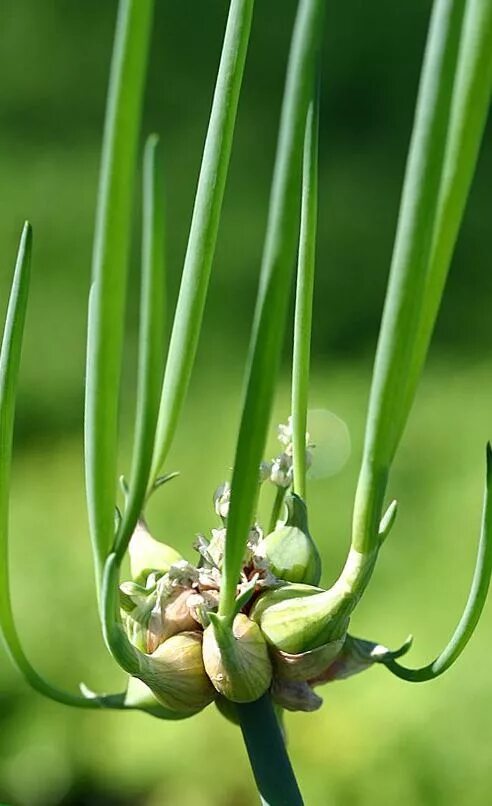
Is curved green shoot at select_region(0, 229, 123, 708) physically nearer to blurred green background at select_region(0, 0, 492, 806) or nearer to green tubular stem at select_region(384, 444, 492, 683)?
green tubular stem at select_region(384, 444, 492, 683)

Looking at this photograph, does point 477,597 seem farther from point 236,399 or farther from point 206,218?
point 236,399

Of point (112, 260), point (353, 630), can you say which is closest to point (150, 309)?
point (112, 260)

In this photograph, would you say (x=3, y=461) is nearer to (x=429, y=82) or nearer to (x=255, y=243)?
(x=429, y=82)

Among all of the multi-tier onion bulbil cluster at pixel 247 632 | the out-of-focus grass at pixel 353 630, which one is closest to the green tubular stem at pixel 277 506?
the multi-tier onion bulbil cluster at pixel 247 632

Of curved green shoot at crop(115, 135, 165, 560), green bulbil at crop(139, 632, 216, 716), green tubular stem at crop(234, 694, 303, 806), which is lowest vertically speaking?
green tubular stem at crop(234, 694, 303, 806)

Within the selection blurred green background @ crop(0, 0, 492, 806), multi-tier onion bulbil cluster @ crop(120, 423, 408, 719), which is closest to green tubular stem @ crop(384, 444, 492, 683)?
multi-tier onion bulbil cluster @ crop(120, 423, 408, 719)

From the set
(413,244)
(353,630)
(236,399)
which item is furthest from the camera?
(236,399)
